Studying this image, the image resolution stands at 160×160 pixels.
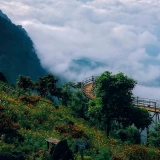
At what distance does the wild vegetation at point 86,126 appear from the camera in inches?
737

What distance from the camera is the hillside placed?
717 inches

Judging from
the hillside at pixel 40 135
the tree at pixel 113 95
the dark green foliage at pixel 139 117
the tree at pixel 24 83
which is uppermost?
the tree at pixel 24 83

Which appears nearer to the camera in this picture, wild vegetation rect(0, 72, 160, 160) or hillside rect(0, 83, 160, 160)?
hillside rect(0, 83, 160, 160)

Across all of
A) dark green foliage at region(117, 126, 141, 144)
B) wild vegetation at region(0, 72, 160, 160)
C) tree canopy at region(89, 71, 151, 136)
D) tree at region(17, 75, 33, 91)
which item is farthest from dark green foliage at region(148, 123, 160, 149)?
tree at region(17, 75, 33, 91)

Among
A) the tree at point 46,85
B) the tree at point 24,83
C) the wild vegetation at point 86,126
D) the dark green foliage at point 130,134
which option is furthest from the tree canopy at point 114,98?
the tree at point 24,83

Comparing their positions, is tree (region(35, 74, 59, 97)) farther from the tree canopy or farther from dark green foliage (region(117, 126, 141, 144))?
the tree canopy

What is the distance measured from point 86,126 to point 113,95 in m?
5.48

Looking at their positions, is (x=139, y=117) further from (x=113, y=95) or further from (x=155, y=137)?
(x=113, y=95)

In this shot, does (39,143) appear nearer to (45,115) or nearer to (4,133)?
(4,133)

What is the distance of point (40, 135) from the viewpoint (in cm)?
2239

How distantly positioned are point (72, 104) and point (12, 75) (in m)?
161

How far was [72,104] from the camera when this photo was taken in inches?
1580

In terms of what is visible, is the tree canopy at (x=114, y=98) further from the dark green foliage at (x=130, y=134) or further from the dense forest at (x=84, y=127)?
the dark green foliage at (x=130, y=134)

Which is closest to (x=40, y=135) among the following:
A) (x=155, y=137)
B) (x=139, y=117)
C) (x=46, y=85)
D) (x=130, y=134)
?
(x=155, y=137)
